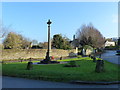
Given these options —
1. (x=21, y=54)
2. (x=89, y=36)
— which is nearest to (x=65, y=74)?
(x=21, y=54)

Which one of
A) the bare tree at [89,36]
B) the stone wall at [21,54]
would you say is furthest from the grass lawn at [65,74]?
the bare tree at [89,36]

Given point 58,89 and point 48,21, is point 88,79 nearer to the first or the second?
point 58,89

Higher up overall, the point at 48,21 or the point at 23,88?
the point at 48,21

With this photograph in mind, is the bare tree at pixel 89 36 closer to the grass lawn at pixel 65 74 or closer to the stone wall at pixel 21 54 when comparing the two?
the stone wall at pixel 21 54

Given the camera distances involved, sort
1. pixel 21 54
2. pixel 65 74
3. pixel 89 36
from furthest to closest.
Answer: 1. pixel 89 36
2. pixel 21 54
3. pixel 65 74

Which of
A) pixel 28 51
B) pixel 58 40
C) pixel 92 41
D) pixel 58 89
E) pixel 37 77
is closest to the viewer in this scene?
pixel 58 89

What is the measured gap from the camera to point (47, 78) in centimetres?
1002


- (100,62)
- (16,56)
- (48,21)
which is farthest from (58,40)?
(100,62)

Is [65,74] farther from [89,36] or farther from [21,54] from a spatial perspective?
[89,36]

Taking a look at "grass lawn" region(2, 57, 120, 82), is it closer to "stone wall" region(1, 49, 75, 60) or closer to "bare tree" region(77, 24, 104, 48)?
"stone wall" region(1, 49, 75, 60)

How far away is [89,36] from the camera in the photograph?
62406 millimetres

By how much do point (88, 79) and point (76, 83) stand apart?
0.92 meters

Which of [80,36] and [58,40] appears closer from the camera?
[58,40]

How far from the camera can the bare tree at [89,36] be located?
2436 inches
